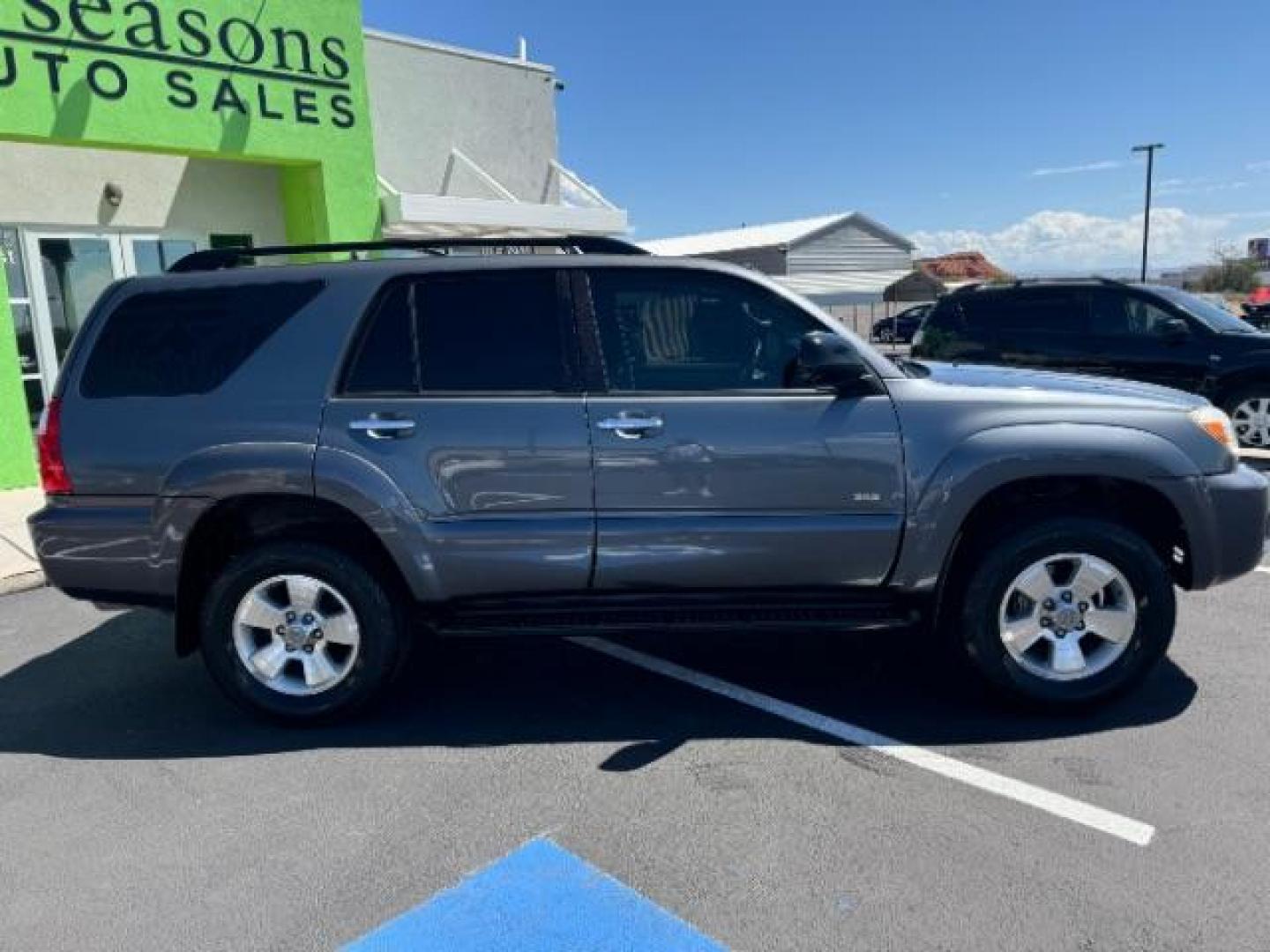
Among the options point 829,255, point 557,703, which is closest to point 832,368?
point 557,703

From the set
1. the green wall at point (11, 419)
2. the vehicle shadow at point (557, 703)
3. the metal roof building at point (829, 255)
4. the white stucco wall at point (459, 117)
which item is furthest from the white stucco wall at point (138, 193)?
the metal roof building at point (829, 255)

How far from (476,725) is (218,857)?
1126 millimetres

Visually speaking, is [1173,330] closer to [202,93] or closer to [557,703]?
[557,703]

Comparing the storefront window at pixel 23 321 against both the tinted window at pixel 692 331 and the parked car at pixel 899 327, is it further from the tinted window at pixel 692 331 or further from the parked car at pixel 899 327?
the parked car at pixel 899 327

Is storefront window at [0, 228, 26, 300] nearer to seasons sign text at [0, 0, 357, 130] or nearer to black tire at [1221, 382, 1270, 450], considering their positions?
seasons sign text at [0, 0, 357, 130]

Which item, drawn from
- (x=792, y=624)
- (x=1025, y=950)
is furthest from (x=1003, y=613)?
(x=1025, y=950)

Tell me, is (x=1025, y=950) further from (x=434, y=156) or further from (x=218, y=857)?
(x=434, y=156)

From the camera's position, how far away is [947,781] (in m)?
3.26

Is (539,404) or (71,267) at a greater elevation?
(71,267)

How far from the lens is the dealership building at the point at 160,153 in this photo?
844 cm

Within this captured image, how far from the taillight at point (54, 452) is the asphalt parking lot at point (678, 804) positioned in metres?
1.05

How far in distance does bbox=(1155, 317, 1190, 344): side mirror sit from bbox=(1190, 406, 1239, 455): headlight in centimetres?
561

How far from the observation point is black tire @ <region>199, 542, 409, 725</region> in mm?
3730

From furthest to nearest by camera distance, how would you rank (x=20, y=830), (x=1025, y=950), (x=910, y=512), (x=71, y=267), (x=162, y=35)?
(x=71, y=267) → (x=162, y=35) → (x=910, y=512) → (x=20, y=830) → (x=1025, y=950)
